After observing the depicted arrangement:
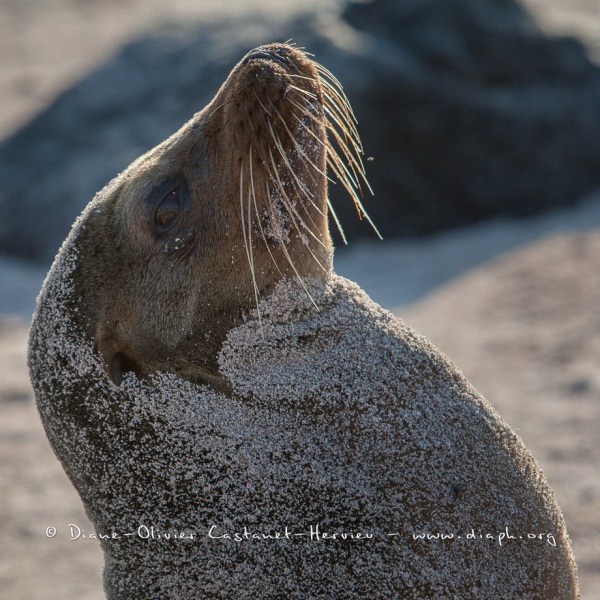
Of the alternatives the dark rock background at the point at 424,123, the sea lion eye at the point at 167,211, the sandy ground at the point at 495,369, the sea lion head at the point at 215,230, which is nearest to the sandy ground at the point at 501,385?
the sandy ground at the point at 495,369

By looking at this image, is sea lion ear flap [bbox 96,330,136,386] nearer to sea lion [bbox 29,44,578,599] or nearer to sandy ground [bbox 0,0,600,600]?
sea lion [bbox 29,44,578,599]

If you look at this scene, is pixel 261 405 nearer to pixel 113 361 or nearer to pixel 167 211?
pixel 113 361

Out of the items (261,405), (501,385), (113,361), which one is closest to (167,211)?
(113,361)

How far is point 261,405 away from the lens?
2.17 m

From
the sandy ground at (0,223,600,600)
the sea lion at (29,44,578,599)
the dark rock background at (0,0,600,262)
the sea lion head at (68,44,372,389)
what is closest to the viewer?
the sea lion at (29,44,578,599)

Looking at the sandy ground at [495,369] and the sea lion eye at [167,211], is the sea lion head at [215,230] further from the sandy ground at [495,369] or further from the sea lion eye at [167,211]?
the sandy ground at [495,369]

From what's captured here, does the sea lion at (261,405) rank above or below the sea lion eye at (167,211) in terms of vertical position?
below

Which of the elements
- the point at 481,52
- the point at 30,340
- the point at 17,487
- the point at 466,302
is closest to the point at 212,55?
the point at 481,52

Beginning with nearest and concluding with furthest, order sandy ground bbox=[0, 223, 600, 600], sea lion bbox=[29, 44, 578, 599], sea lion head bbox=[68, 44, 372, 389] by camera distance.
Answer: sea lion bbox=[29, 44, 578, 599]
sea lion head bbox=[68, 44, 372, 389]
sandy ground bbox=[0, 223, 600, 600]

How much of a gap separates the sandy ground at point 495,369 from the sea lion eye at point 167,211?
2397 millimetres

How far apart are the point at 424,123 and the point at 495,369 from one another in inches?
134

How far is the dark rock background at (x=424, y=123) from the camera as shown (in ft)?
29.1

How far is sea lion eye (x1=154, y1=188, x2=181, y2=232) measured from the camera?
7.59 ft

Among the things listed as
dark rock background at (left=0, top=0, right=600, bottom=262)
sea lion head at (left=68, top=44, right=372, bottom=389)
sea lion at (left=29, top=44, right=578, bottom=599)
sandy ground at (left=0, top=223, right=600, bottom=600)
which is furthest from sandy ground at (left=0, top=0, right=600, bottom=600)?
sea lion head at (left=68, top=44, right=372, bottom=389)
